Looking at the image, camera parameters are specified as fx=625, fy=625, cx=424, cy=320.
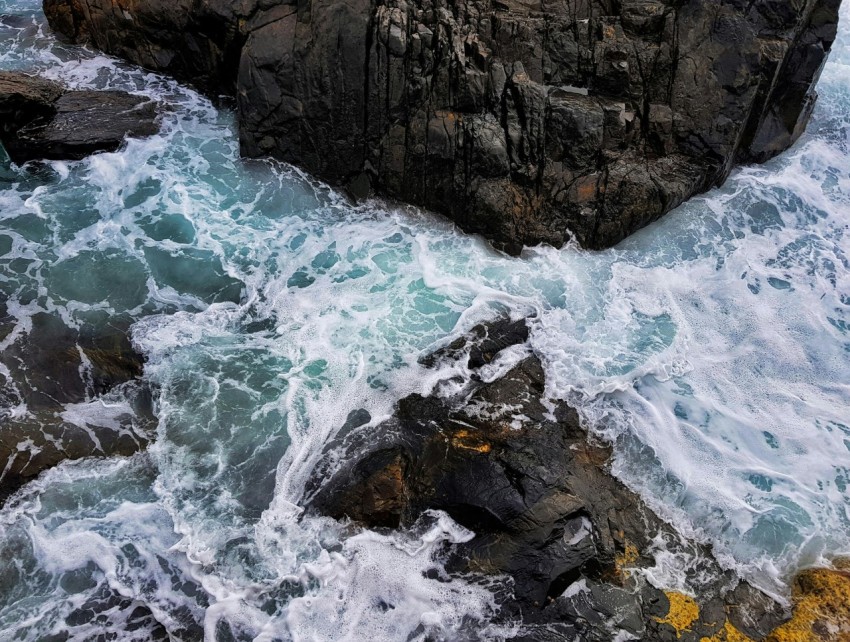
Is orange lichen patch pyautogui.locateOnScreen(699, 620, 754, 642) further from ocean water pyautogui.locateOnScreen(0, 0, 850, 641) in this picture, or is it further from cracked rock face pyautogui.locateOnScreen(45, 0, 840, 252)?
cracked rock face pyautogui.locateOnScreen(45, 0, 840, 252)

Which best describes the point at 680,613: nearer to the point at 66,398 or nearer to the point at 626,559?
the point at 626,559

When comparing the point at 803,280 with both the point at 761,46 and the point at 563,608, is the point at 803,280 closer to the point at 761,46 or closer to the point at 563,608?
the point at 761,46

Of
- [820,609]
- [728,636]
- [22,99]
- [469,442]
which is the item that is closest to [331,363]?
[469,442]

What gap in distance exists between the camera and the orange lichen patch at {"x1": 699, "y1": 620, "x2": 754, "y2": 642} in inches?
335

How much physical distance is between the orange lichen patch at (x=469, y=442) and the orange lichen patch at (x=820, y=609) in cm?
465

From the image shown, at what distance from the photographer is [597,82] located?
43.0 ft

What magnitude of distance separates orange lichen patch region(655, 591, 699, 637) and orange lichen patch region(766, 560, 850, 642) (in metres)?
1.06

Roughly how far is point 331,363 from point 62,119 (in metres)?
9.80

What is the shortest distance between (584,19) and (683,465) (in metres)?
9.18

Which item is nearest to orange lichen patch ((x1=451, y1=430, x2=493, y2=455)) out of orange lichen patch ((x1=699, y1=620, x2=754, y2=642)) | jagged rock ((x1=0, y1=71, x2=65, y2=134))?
orange lichen patch ((x1=699, y1=620, x2=754, y2=642))

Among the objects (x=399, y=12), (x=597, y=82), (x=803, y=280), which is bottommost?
(x=803, y=280)

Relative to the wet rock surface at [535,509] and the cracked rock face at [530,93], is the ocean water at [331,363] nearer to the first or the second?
the wet rock surface at [535,509]

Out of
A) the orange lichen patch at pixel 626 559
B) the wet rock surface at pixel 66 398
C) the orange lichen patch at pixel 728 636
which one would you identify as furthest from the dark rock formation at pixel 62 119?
the orange lichen patch at pixel 728 636

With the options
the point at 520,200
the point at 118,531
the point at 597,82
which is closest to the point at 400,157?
the point at 520,200
